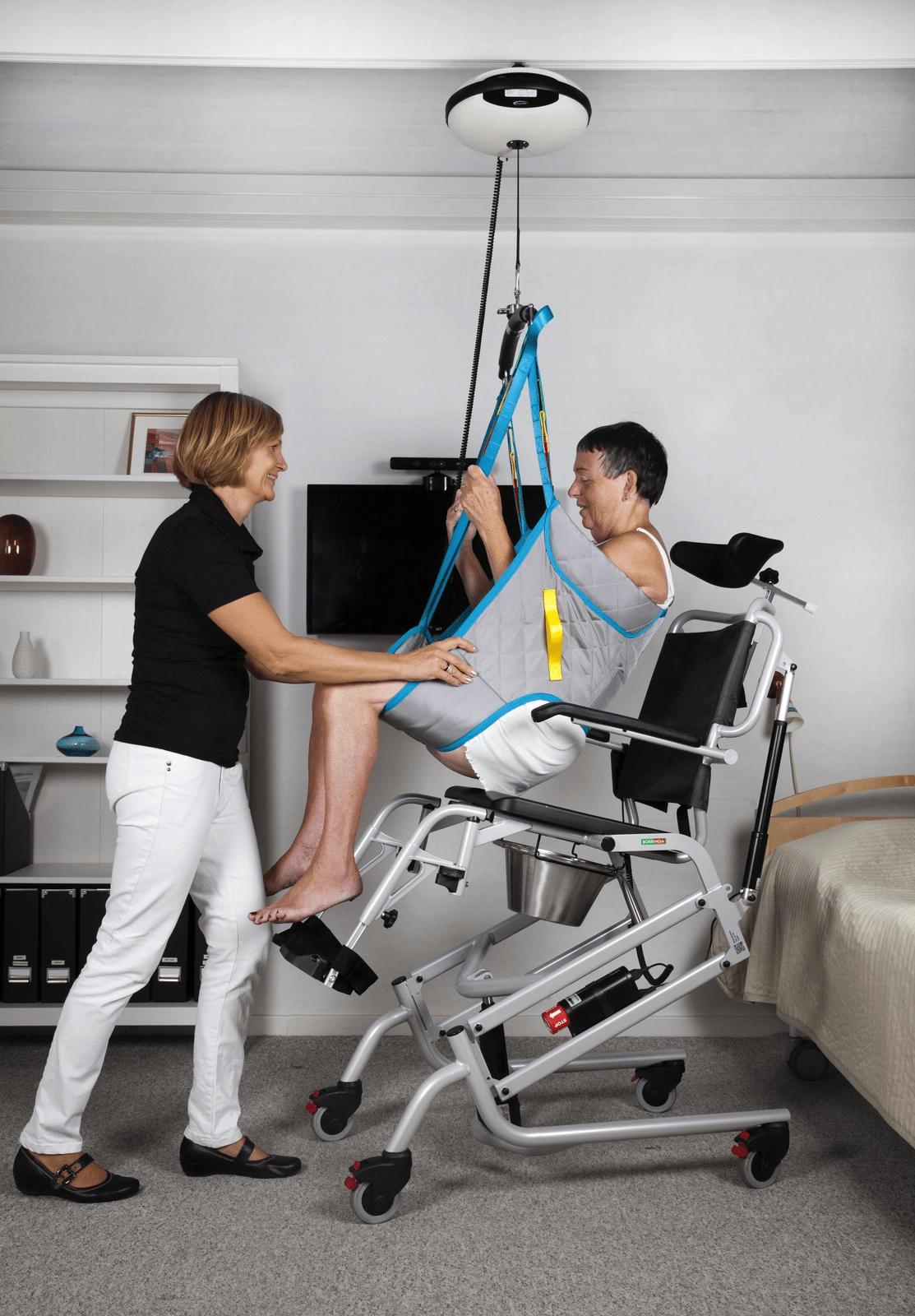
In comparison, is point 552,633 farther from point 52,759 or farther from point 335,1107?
point 52,759

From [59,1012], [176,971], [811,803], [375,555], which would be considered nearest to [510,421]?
[375,555]

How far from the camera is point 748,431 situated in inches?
124

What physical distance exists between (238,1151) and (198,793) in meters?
0.75

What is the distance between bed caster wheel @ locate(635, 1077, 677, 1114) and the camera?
2391mm

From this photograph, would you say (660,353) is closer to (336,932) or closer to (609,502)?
(609,502)

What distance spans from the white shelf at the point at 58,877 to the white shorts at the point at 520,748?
51.4 inches

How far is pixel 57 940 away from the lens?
9.13 ft

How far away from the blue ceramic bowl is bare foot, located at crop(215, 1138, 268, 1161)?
1.30 meters

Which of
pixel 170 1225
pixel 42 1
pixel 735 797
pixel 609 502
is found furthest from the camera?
pixel 735 797

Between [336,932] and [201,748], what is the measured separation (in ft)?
4.64

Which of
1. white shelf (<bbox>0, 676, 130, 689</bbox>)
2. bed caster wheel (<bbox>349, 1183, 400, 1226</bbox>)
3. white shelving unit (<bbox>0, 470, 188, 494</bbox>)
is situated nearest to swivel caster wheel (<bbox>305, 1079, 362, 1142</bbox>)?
bed caster wheel (<bbox>349, 1183, 400, 1226</bbox>)

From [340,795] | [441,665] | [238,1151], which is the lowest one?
[238,1151]

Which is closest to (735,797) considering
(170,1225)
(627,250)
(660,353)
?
(660,353)

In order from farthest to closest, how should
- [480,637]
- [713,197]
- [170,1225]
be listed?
[713,197]
[480,637]
[170,1225]
